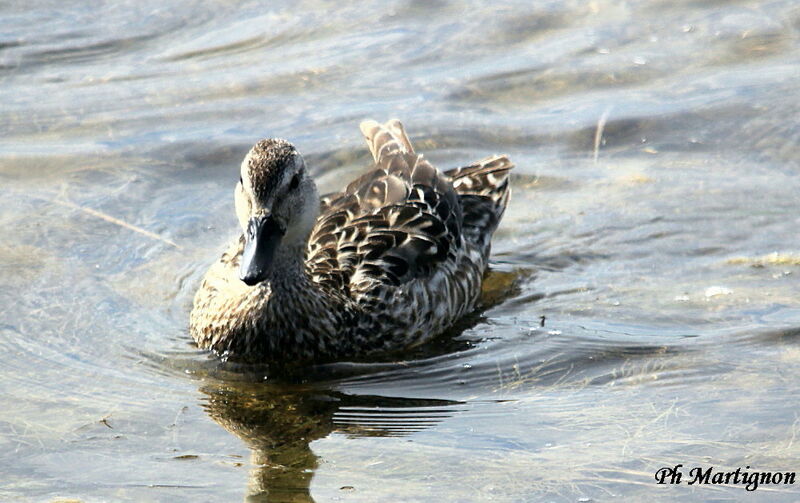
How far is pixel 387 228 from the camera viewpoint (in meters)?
9.04

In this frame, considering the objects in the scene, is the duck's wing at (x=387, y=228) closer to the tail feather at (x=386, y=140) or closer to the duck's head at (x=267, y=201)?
the tail feather at (x=386, y=140)

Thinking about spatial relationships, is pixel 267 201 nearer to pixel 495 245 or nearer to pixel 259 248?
pixel 259 248

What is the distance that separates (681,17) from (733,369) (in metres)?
7.00

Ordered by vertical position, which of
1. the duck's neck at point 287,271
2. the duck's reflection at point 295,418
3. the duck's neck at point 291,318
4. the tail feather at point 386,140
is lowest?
the duck's reflection at point 295,418

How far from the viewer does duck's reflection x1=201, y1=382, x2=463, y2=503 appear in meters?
6.90

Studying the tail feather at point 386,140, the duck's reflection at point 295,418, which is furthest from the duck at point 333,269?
the duck's reflection at point 295,418

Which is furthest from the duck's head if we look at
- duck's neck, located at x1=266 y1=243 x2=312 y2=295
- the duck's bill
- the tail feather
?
the tail feather

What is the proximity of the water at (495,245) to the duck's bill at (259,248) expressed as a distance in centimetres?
78

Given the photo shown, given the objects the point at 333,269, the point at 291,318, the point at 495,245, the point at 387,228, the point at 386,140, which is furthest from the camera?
the point at 495,245

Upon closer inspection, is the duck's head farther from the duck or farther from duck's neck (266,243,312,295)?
duck's neck (266,243,312,295)

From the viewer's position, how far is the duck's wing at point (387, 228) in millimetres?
8797

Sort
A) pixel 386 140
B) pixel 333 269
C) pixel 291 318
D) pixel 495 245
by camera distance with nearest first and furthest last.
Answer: pixel 291 318 < pixel 333 269 < pixel 386 140 < pixel 495 245

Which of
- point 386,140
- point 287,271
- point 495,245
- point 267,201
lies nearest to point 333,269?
point 287,271

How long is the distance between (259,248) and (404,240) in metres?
1.59
